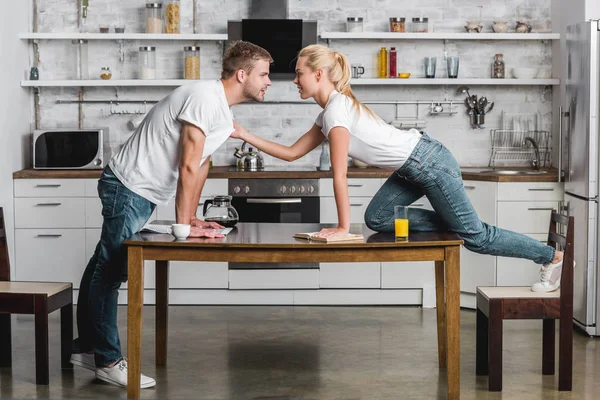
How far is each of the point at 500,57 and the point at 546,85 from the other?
438mm

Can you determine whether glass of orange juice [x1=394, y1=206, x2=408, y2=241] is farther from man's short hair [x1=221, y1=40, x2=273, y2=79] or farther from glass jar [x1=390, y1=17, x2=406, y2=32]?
glass jar [x1=390, y1=17, x2=406, y2=32]

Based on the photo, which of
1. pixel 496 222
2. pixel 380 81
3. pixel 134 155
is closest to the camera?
pixel 134 155

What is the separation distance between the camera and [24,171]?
6.14 m

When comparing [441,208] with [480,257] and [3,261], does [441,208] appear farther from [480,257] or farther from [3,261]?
[3,261]

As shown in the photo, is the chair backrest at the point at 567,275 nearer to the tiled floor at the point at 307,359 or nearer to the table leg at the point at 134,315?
the tiled floor at the point at 307,359

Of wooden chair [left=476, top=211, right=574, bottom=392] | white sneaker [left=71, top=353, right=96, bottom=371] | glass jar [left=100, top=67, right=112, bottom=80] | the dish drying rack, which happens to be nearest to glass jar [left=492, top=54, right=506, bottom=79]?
the dish drying rack

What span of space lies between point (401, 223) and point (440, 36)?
3.08 m

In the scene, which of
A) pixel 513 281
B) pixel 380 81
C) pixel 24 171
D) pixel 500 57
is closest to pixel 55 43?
pixel 24 171

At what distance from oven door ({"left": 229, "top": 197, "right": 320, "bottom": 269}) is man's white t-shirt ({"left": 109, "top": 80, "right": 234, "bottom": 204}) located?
6.55 feet

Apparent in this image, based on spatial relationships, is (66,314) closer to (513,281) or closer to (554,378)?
(554,378)

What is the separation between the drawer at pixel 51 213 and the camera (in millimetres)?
6070

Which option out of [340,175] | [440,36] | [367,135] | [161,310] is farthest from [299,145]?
A: [440,36]

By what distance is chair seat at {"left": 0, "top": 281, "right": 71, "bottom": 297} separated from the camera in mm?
4176

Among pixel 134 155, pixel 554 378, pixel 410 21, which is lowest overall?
pixel 554 378
